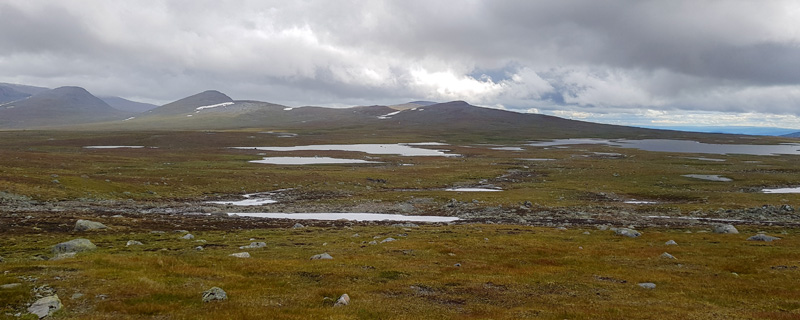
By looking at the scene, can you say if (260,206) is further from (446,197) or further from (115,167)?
(115,167)

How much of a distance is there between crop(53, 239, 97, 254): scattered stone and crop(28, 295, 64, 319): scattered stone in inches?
529

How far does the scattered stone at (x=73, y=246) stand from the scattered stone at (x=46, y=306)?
13.4 metres

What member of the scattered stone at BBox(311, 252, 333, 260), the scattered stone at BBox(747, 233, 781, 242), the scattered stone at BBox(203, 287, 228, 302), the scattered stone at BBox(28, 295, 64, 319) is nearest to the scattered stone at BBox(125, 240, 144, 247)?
the scattered stone at BBox(311, 252, 333, 260)

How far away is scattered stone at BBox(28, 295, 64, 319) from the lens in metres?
13.5

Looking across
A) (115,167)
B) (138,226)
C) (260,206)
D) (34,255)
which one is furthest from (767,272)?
(115,167)

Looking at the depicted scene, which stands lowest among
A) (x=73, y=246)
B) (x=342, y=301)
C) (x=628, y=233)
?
(x=628, y=233)

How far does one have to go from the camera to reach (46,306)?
1384 cm

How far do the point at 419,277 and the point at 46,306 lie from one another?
14657mm

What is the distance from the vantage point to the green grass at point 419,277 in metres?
16.0

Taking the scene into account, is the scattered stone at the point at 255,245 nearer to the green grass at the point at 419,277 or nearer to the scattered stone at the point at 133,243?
the green grass at the point at 419,277

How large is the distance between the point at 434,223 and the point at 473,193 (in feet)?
77.2

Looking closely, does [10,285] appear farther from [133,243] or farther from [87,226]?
[87,226]

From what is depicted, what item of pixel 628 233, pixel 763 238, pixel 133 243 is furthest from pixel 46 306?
pixel 763 238

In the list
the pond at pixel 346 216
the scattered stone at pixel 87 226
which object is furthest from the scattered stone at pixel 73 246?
the pond at pixel 346 216
